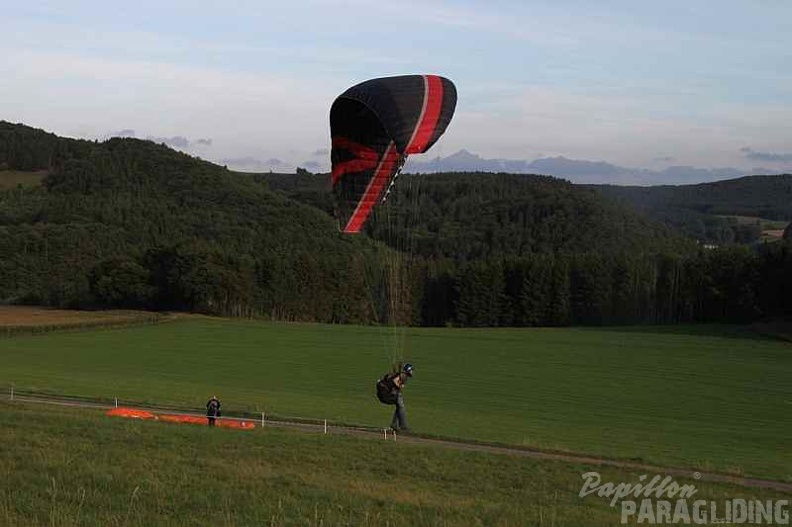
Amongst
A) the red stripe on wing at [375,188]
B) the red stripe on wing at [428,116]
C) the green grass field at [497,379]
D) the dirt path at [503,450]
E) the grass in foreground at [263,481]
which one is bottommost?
the green grass field at [497,379]

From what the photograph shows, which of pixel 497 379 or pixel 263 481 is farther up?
pixel 263 481

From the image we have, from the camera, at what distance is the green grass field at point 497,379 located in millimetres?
24391

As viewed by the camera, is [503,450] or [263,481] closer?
[263,481]

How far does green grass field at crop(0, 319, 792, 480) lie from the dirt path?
Answer: 3.97 ft

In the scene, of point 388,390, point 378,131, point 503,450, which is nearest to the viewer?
point 503,450

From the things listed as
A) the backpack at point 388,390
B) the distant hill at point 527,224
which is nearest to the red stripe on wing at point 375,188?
the backpack at point 388,390

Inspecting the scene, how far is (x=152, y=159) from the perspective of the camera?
169 m

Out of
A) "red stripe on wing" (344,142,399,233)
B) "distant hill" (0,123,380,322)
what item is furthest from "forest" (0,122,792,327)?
"red stripe on wing" (344,142,399,233)

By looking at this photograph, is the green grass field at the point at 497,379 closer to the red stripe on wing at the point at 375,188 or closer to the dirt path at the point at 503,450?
the dirt path at the point at 503,450

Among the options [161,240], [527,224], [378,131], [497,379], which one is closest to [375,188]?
[378,131]

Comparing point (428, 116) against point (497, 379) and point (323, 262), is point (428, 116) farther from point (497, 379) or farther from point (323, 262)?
point (323, 262)

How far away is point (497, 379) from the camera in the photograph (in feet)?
133

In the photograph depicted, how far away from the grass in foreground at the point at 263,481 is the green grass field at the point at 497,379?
18.2ft

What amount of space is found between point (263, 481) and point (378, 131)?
30.9ft
